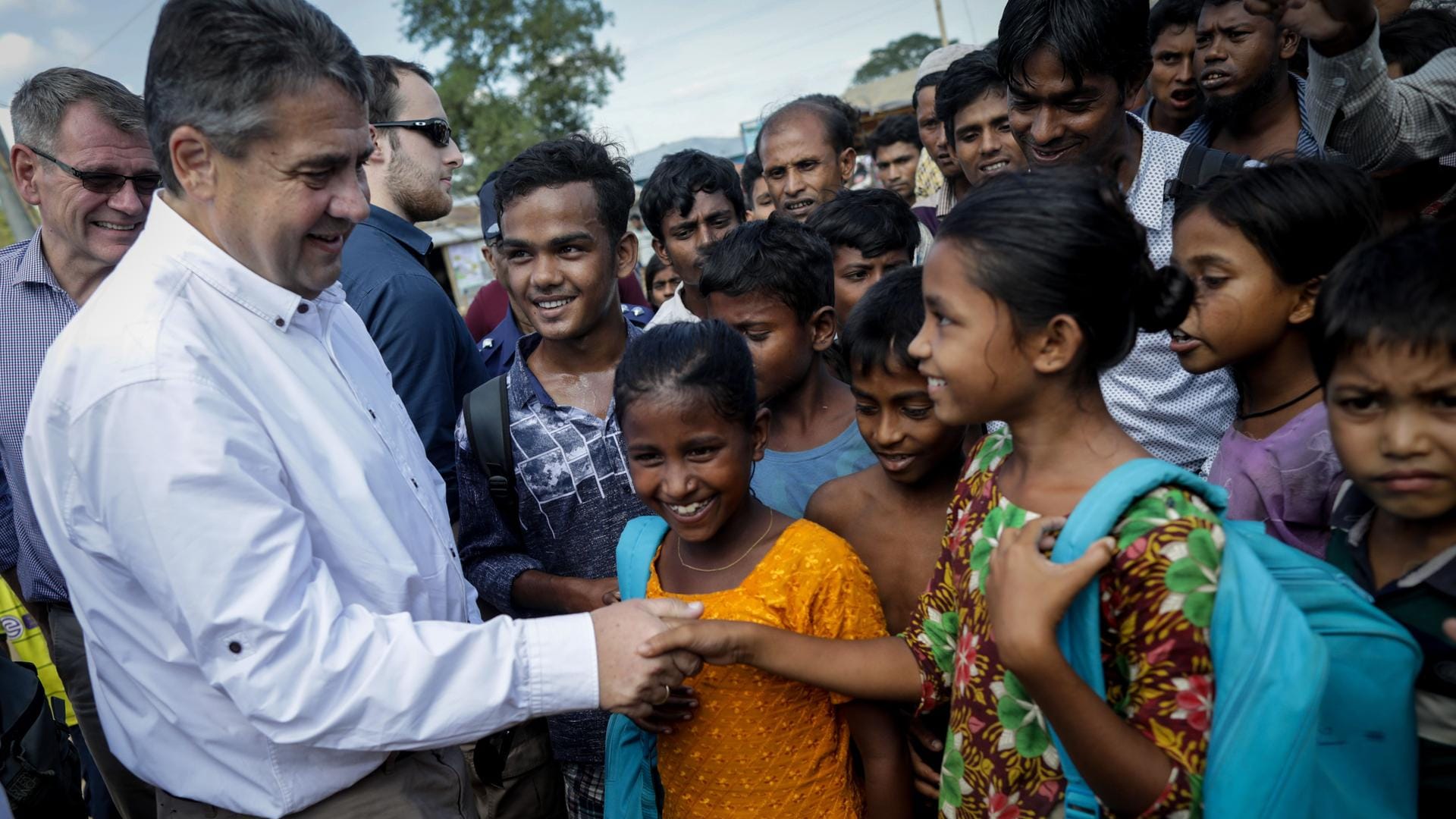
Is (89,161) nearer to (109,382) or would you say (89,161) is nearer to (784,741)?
(109,382)

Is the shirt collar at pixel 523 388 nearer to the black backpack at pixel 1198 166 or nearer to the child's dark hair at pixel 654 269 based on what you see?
the black backpack at pixel 1198 166

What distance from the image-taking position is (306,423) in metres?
2.04

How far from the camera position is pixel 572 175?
3.17 metres

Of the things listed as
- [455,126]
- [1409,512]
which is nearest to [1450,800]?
[1409,512]

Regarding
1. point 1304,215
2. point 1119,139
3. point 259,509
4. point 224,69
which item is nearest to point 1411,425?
point 1304,215

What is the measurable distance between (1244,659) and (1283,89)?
3373mm

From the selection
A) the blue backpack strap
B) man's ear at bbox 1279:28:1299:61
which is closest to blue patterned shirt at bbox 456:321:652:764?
the blue backpack strap

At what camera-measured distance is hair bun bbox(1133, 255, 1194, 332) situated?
1.79 meters

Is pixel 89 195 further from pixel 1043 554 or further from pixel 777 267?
pixel 1043 554

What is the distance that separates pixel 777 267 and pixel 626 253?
2.09 feet

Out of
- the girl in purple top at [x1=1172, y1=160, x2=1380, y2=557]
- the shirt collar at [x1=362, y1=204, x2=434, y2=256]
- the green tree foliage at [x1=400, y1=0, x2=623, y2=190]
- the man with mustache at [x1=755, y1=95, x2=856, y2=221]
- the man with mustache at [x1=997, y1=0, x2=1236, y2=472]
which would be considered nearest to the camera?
the girl in purple top at [x1=1172, y1=160, x2=1380, y2=557]

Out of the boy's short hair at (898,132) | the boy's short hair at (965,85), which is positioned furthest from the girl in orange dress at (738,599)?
the boy's short hair at (898,132)

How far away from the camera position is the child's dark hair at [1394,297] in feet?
5.28

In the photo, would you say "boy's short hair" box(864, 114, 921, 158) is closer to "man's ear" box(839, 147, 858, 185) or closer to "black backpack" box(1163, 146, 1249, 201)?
"man's ear" box(839, 147, 858, 185)
